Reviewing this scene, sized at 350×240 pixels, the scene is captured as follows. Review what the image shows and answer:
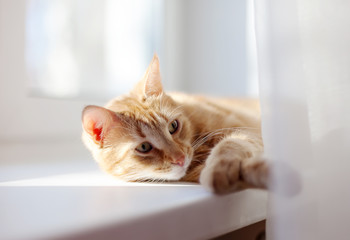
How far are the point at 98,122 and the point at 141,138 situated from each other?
147mm

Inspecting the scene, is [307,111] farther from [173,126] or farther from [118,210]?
[173,126]

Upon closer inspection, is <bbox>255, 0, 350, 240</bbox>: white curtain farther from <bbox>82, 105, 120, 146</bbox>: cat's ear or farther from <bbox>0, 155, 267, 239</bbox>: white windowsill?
<bbox>82, 105, 120, 146</bbox>: cat's ear

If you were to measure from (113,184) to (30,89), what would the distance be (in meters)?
0.80

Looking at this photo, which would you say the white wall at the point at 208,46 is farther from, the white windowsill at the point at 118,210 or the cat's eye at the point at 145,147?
the white windowsill at the point at 118,210

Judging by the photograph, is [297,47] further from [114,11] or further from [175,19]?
[175,19]

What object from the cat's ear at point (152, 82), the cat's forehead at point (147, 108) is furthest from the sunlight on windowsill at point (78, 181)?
the cat's ear at point (152, 82)

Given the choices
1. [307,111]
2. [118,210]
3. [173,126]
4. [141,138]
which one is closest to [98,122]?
[141,138]

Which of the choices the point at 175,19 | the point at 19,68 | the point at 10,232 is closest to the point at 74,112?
the point at 19,68

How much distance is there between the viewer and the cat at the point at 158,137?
0.93m

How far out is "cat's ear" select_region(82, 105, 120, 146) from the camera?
3.18ft

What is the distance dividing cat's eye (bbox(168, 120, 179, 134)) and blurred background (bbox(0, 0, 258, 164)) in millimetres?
605

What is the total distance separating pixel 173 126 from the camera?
3.54 feet

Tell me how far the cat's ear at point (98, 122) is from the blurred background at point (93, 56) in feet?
1.42

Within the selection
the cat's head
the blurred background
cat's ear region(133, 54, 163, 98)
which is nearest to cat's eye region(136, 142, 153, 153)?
the cat's head
